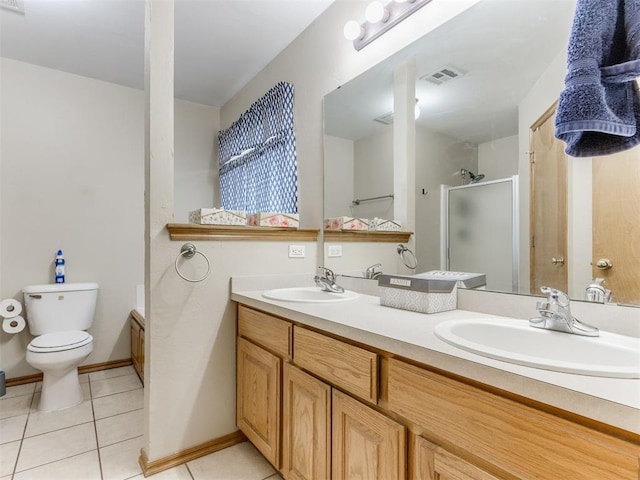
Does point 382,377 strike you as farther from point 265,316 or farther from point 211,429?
point 211,429

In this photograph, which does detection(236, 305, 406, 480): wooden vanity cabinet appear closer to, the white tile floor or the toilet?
the white tile floor

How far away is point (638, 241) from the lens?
925mm

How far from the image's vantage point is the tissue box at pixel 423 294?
1.25m

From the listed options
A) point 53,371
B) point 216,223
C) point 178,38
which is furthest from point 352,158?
point 53,371

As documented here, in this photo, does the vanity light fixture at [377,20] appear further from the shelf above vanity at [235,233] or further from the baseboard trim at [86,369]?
the baseboard trim at [86,369]

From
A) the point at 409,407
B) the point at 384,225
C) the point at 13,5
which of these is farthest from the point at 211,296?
the point at 13,5

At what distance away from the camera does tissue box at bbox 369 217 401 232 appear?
68.1 inches

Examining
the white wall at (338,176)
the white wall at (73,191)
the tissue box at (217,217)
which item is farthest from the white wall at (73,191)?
the white wall at (338,176)

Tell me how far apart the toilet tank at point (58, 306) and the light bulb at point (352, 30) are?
261 centimetres

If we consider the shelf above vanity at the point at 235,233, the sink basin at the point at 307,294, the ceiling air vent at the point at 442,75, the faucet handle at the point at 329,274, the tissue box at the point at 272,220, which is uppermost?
the ceiling air vent at the point at 442,75

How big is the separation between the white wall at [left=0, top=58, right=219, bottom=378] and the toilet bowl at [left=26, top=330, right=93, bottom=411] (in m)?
0.63

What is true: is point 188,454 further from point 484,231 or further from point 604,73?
point 604,73

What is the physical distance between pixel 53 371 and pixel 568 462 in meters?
2.67

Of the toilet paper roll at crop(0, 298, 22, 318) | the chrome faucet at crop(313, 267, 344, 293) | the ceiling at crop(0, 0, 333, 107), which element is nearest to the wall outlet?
the chrome faucet at crop(313, 267, 344, 293)
